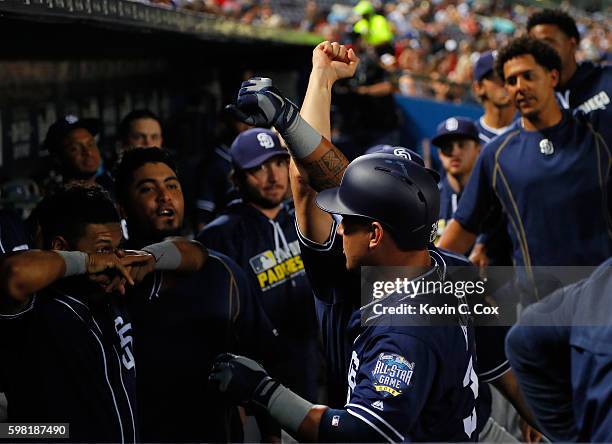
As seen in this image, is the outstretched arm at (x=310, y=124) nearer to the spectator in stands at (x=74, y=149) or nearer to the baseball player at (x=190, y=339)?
the baseball player at (x=190, y=339)

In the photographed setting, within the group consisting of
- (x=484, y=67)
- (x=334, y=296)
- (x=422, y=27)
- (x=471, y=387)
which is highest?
(x=422, y=27)

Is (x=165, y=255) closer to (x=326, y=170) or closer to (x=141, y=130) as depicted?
(x=326, y=170)

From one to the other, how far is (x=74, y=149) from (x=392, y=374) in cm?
299

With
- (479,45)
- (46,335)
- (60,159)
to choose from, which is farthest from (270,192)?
(479,45)

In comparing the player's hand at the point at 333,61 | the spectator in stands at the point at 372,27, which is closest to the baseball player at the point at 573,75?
the player's hand at the point at 333,61

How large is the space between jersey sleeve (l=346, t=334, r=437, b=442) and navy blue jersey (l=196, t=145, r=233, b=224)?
3.53 metres

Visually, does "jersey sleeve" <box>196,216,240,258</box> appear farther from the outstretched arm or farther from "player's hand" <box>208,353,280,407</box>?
"player's hand" <box>208,353,280,407</box>

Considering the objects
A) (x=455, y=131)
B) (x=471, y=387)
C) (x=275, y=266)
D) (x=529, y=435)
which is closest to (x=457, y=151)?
(x=455, y=131)

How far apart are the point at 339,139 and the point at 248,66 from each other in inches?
44.3

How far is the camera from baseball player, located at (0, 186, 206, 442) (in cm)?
266

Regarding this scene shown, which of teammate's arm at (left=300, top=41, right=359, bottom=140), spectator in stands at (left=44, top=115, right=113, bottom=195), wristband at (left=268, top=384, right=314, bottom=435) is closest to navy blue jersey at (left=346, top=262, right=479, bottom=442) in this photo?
wristband at (left=268, top=384, right=314, bottom=435)

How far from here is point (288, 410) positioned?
94.3 inches

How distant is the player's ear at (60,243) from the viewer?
2.87 metres

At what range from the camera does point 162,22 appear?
5.08 m
